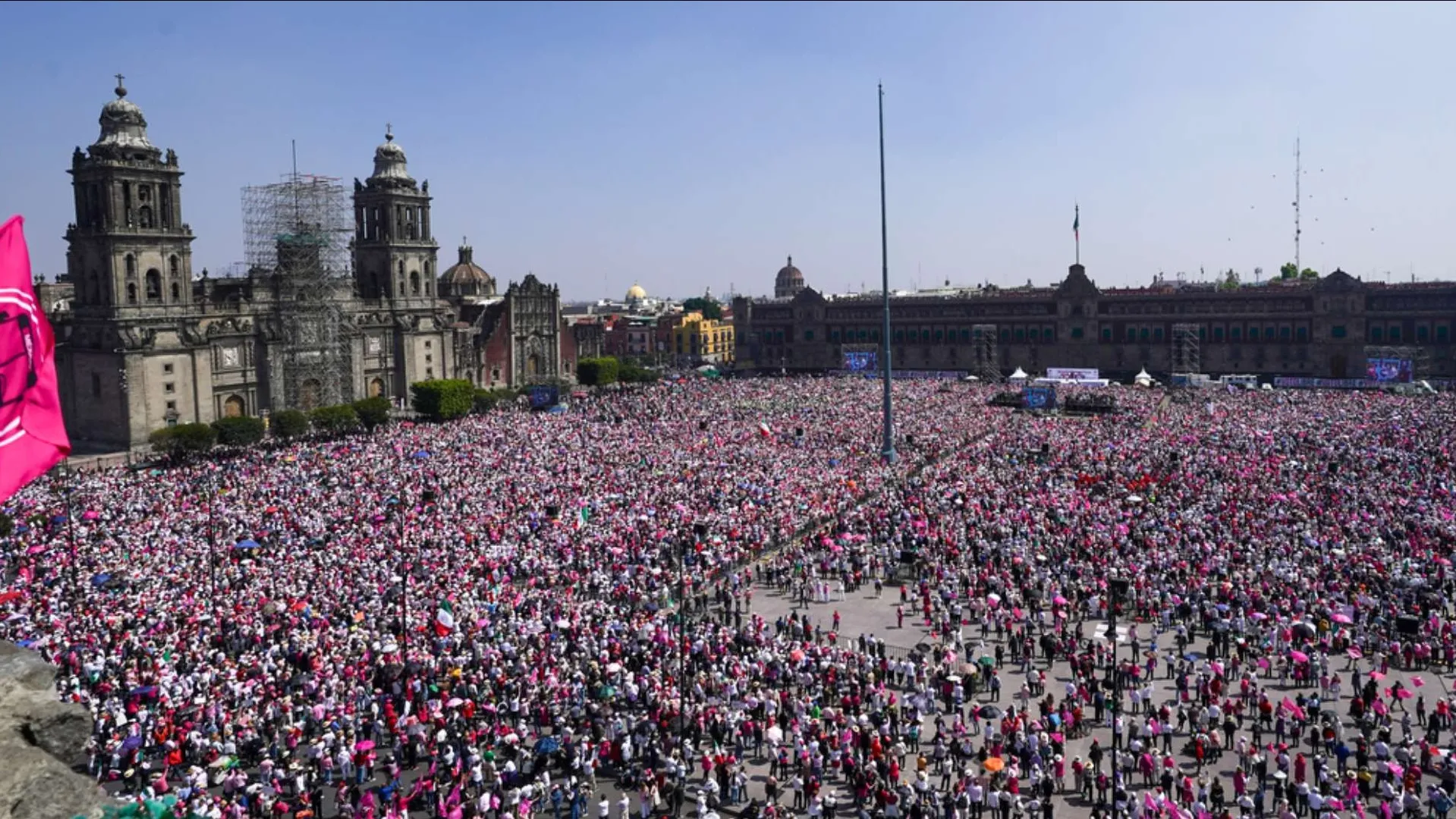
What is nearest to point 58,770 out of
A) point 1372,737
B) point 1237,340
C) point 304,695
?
point 304,695

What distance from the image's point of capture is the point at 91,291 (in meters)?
65.6

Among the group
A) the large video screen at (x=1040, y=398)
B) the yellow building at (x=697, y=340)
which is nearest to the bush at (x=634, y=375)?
the large video screen at (x=1040, y=398)

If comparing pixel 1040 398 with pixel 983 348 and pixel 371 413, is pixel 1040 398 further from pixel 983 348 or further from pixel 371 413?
pixel 371 413

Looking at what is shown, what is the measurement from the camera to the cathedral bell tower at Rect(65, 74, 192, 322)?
2547 inches

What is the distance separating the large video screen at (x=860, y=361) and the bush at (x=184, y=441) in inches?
2308

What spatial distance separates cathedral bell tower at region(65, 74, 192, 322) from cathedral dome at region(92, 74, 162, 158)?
4 centimetres

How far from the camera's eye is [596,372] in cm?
9300

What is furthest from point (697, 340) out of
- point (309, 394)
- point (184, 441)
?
point (184, 441)

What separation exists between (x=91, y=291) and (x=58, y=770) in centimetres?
6115

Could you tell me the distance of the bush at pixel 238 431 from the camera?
190 ft

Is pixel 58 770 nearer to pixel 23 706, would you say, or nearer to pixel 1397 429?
pixel 23 706

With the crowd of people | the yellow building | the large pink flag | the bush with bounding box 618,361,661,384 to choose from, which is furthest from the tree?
the large pink flag

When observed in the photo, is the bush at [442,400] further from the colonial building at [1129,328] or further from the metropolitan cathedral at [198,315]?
the colonial building at [1129,328]

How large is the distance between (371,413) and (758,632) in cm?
4402
